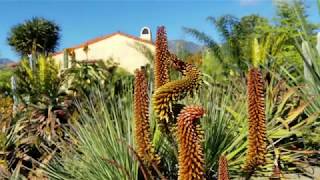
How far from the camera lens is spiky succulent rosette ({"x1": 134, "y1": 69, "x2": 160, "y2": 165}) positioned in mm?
3281

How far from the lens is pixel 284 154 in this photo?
4.82 metres

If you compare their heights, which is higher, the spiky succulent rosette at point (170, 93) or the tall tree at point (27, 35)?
the tall tree at point (27, 35)

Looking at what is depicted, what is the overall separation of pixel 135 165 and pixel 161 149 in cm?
36

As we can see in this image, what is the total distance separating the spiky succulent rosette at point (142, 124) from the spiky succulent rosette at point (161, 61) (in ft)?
0.36

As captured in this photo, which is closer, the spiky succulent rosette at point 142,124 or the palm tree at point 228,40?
the spiky succulent rosette at point 142,124

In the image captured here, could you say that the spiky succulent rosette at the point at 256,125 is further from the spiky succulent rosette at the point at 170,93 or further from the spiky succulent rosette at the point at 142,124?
the spiky succulent rosette at the point at 142,124

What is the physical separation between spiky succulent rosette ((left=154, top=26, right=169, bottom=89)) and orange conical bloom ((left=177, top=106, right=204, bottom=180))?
91 cm

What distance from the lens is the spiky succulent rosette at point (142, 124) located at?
129 inches

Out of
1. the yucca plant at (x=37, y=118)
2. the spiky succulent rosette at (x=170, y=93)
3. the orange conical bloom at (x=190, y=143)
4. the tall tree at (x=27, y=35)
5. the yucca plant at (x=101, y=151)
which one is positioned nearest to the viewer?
the orange conical bloom at (x=190, y=143)

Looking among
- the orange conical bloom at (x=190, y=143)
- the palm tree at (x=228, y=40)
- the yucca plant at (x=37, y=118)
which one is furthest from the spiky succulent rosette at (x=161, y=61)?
the palm tree at (x=228, y=40)

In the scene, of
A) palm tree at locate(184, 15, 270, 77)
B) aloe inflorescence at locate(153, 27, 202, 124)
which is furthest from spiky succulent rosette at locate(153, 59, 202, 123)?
palm tree at locate(184, 15, 270, 77)

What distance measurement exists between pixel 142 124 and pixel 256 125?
2.37 ft

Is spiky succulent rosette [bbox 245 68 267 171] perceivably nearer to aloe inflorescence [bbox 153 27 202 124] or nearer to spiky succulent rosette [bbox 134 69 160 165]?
aloe inflorescence [bbox 153 27 202 124]

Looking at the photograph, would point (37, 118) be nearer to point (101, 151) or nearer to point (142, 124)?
point (101, 151)
